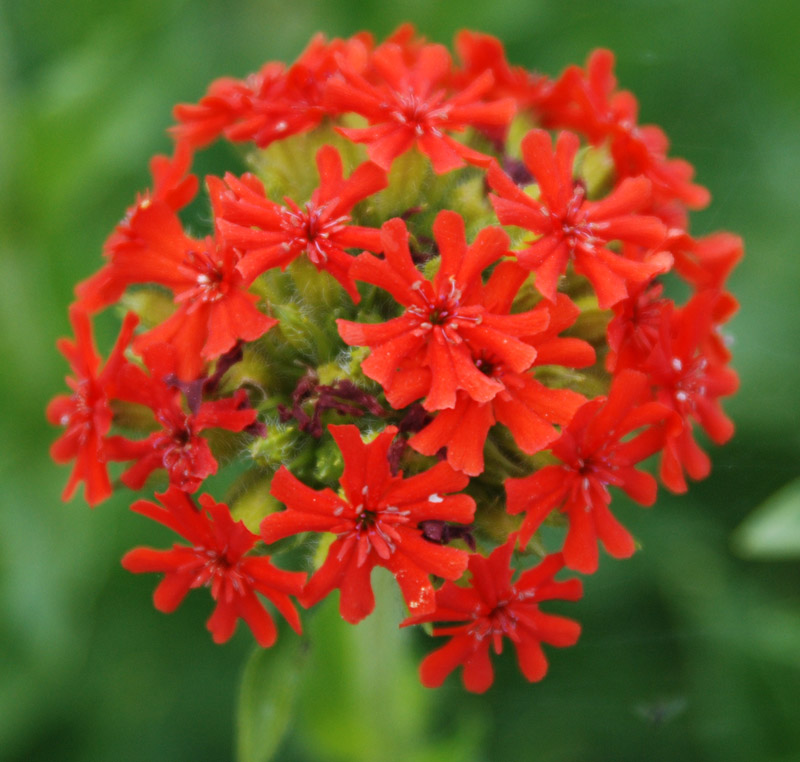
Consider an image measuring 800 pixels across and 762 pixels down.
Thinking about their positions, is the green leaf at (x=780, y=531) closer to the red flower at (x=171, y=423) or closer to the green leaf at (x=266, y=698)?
the green leaf at (x=266, y=698)

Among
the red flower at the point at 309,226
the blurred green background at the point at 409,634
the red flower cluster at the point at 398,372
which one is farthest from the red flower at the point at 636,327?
the blurred green background at the point at 409,634

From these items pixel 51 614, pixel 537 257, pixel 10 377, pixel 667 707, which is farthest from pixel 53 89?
pixel 667 707

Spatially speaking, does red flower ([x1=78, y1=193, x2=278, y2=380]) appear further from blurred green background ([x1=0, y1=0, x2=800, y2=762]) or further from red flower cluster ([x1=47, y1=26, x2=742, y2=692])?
blurred green background ([x1=0, y1=0, x2=800, y2=762])

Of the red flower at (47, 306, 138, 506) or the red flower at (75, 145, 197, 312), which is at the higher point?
the red flower at (75, 145, 197, 312)

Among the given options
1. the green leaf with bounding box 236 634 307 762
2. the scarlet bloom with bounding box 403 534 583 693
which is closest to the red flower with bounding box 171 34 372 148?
the scarlet bloom with bounding box 403 534 583 693

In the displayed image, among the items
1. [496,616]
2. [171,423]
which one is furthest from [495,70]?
[496,616]

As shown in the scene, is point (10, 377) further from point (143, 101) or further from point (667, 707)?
point (667, 707)
